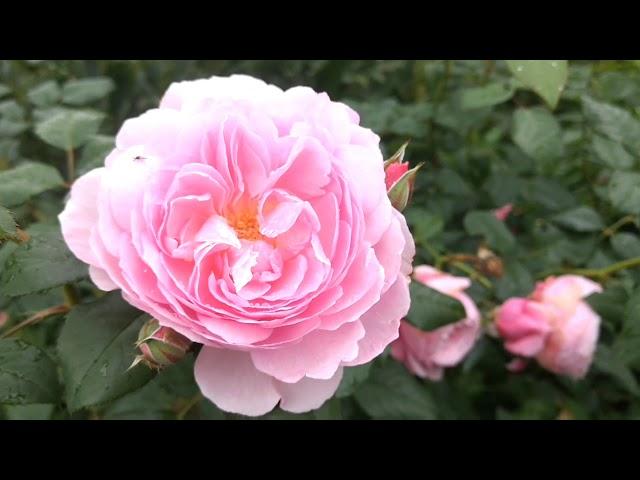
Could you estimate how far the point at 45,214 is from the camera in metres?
1.15

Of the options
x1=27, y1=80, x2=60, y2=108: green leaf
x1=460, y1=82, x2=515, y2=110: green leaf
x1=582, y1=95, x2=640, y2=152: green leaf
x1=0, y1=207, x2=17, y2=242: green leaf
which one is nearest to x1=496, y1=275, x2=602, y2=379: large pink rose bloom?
x1=582, y1=95, x2=640, y2=152: green leaf

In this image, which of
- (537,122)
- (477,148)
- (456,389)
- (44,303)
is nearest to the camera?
(44,303)

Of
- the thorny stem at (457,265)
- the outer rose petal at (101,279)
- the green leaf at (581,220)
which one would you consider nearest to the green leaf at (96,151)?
the outer rose petal at (101,279)

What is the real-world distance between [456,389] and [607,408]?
35cm

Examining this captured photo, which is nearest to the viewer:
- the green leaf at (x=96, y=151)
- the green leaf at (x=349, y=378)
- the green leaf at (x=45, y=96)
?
the green leaf at (x=349, y=378)

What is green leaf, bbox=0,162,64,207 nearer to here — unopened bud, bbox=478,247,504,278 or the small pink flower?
the small pink flower

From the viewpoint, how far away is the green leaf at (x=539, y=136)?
1.07 metres

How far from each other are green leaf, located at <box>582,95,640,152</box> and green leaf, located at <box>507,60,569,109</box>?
14 centimetres

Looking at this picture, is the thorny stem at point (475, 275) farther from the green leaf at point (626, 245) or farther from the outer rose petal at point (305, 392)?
the outer rose petal at point (305, 392)

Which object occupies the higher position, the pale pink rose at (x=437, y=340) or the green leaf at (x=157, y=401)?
the pale pink rose at (x=437, y=340)

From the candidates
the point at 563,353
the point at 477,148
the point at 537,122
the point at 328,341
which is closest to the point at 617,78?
the point at 537,122

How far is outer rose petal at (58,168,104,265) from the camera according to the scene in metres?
0.54

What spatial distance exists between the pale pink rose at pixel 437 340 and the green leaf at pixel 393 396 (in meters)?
0.02

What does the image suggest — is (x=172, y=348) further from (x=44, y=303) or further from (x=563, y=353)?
(x=563, y=353)
